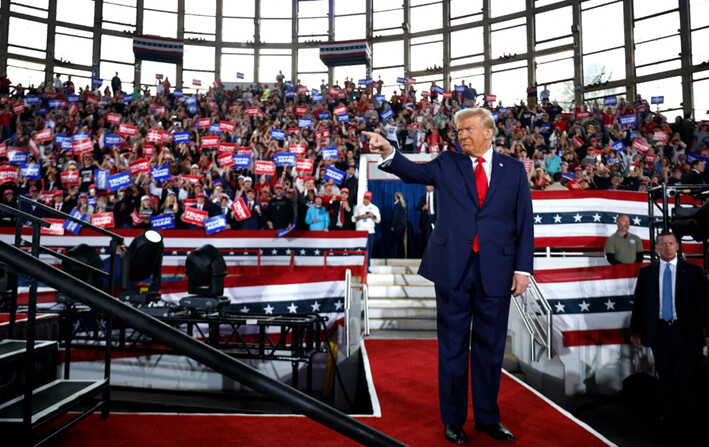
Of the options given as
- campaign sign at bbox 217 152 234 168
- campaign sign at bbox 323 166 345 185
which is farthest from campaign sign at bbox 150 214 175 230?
campaign sign at bbox 323 166 345 185

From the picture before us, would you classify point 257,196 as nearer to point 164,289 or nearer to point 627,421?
point 164,289

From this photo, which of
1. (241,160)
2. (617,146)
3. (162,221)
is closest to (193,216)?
(162,221)

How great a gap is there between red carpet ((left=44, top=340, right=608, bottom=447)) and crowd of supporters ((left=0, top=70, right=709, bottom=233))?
286 inches

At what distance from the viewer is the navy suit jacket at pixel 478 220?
255 centimetres

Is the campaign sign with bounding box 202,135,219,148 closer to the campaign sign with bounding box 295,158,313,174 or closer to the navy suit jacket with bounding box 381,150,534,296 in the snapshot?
the campaign sign with bounding box 295,158,313,174

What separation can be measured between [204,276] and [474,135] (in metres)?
4.32

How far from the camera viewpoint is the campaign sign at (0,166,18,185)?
35.0 ft

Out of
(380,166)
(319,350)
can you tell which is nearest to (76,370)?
(319,350)

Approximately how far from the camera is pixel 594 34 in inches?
911

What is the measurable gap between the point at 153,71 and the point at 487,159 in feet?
94.2

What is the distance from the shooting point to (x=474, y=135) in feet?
8.64

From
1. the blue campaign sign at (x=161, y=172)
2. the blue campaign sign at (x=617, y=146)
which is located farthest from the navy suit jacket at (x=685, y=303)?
the blue campaign sign at (x=161, y=172)

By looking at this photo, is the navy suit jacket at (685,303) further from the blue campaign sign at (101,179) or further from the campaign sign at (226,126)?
the campaign sign at (226,126)

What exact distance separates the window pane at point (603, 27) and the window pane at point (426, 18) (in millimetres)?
7129
